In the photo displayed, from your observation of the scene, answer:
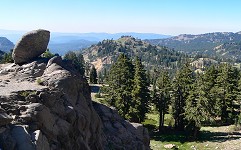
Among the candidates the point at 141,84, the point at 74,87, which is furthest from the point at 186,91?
the point at 74,87

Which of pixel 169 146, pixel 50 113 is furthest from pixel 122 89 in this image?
pixel 50 113

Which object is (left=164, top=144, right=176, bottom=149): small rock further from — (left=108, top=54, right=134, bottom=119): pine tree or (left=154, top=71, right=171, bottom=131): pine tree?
(left=154, top=71, right=171, bottom=131): pine tree

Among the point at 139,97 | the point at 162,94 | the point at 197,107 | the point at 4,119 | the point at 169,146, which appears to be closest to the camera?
the point at 4,119

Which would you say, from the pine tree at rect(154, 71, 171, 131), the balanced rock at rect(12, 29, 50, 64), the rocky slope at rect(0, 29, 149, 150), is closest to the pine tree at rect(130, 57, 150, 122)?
the pine tree at rect(154, 71, 171, 131)

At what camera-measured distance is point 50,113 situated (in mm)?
18562

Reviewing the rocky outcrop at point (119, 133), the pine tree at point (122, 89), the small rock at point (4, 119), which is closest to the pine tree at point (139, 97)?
the pine tree at point (122, 89)

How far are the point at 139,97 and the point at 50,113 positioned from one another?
3734cm

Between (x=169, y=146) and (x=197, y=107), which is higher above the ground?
(x=197, y=107)

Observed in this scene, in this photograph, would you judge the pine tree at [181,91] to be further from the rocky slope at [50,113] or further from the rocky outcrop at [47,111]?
the rocky outcrop at [47,111]

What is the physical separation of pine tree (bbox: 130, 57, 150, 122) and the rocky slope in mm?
24820

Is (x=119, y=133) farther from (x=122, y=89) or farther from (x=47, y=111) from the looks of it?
(x=122, y=89)

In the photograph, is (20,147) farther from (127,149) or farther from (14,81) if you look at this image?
(127,149)

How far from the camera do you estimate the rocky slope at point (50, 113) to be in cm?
1559

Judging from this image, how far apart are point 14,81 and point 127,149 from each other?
11.0 metres
